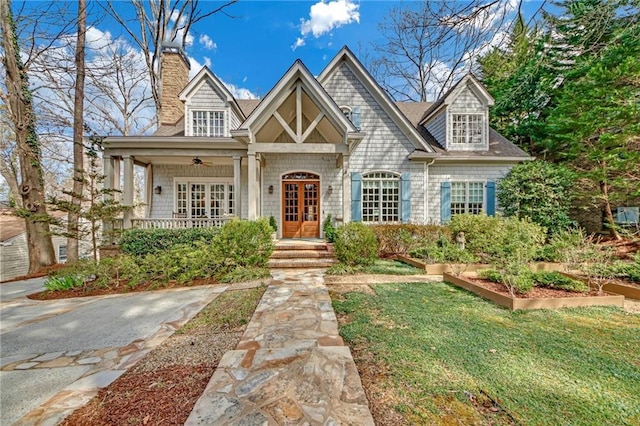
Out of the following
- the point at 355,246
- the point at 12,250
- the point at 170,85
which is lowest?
the point at 12,250

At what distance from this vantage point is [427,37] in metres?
4.34

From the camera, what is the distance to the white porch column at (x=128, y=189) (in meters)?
7.64

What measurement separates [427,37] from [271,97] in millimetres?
4454

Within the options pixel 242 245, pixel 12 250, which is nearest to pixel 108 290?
pixel 242 245

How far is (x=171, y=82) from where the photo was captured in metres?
10.9

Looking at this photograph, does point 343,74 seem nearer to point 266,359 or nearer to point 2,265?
point 266,359

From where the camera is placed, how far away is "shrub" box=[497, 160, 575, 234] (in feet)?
29.9

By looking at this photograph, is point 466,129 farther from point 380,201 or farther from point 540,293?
point 540,293

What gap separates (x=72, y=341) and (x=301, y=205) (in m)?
7.46

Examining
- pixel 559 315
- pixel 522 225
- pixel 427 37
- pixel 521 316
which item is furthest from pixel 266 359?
pixel 522 225

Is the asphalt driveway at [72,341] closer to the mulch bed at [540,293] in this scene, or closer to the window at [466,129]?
the mulch bed at [540,293]

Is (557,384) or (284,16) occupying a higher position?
(284,16)

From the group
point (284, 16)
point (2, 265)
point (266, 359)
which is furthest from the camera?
point (2, 265)

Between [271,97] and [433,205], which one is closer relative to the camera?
[271,97]
